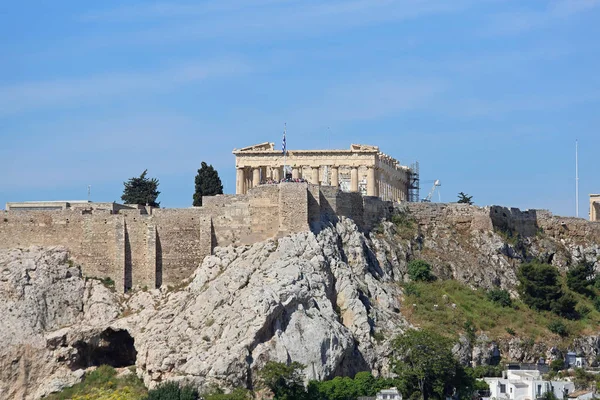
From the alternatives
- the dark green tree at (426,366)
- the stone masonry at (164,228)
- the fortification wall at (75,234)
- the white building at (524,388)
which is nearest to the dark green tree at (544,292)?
the white building at (524,388)

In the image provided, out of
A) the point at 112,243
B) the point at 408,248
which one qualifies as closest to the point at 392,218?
the point at 408,248

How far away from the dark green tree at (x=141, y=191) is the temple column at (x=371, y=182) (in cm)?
1221

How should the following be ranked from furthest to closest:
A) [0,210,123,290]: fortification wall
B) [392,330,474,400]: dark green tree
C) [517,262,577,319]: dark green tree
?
[517,262,577,319]: dark green tree → [0,210,123,290]: fortification wall → [392,330,474,400]: dark green tree

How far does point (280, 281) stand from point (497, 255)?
16.4 m

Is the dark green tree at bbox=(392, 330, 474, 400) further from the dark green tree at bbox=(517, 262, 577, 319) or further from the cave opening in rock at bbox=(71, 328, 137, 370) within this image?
the cave opening in rock at bbox=(71, 328, 137, 370)

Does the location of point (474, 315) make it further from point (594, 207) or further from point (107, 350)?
point (594, 207)

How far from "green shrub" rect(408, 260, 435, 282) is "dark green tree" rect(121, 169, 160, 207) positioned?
723 inches

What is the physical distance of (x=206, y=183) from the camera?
88.3 meters

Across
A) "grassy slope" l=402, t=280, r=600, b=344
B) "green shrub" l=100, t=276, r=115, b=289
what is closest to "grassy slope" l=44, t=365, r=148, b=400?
"green shrub" l=100, t=276, r=115, b=289

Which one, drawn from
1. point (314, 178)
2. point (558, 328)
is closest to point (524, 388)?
point (558, 328)

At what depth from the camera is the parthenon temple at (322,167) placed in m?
89.6

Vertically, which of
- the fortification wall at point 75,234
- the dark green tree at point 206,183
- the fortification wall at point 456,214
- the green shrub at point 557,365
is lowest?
the green shrub at point 557,365

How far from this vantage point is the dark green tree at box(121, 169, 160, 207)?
91938 millimetres

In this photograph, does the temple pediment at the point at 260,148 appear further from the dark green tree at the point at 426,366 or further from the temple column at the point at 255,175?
the dark green tree at the point at 426,366
